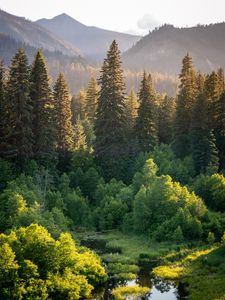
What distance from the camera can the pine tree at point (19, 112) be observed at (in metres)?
62.1

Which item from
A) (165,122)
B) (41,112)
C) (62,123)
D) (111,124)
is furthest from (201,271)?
(165,122)

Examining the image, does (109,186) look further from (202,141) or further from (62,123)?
(202,141)

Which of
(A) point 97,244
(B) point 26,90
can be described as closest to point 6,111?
(B) point 26,90

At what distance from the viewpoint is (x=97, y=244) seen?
162ft

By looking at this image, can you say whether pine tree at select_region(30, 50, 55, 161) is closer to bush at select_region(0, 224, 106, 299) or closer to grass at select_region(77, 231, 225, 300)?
grass at select_region(77, 231, 225, 300)

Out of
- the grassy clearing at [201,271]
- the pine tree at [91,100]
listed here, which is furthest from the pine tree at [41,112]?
the grassy clearing at [201,271]

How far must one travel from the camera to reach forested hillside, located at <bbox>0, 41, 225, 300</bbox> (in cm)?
3484

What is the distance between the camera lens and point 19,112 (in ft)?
206

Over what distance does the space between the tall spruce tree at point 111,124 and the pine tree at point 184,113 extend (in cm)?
770

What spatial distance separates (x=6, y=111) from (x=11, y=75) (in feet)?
14.9

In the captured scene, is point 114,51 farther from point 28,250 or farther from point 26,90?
point 28,250

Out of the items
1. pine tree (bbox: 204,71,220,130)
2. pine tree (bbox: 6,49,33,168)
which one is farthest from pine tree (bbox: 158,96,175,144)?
pine tree (bbox: 6,49,33,168)

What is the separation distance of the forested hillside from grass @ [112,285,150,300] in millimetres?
130

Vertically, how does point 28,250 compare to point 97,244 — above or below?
above
